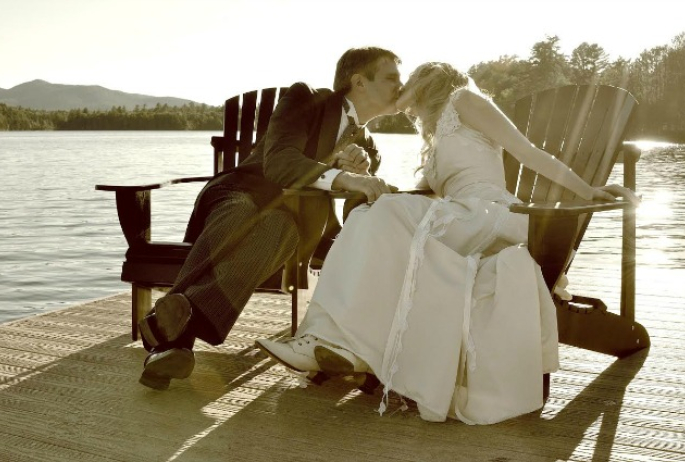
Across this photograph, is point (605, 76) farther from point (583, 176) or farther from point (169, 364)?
point (169, 364)

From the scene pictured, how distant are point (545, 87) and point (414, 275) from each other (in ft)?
227

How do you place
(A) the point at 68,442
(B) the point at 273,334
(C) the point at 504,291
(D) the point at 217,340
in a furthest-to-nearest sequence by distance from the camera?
(B) the point at 273,334
(D) the point at 217,340
(C) the point at 504,291
(A) the point at 68,442

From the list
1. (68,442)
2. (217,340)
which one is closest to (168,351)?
(217,340)

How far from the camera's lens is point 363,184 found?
2867 millimetres

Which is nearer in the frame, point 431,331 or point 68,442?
point 68,442

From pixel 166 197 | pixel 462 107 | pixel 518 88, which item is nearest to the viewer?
pixel 462 107

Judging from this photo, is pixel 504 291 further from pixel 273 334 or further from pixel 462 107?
pixel 273 334

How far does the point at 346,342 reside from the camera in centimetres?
262

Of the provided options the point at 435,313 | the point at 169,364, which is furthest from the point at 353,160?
the point at 169,364

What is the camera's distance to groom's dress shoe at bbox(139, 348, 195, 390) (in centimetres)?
265

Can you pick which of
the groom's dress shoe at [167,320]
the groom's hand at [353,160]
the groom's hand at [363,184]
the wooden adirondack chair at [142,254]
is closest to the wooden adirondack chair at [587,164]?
the groom's hand at [363,184]

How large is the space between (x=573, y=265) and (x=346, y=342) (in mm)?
3353

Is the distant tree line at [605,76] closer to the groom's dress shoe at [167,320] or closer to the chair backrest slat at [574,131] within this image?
the chair backrest slat at [574,131]

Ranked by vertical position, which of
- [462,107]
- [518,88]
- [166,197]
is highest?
[518,88]
